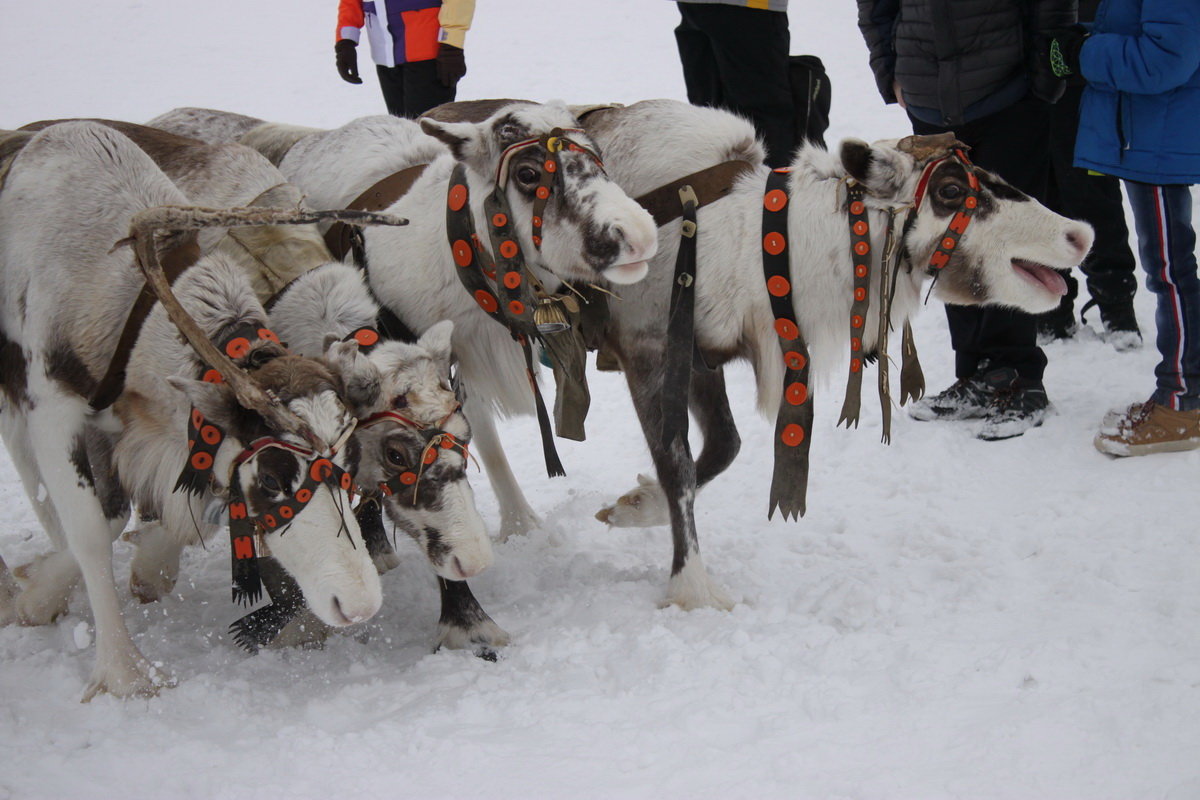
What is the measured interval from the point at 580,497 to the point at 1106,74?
2.87m

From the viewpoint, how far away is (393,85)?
6508mm

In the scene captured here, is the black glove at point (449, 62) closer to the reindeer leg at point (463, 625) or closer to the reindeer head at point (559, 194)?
the reindeer head at point (559, 194)

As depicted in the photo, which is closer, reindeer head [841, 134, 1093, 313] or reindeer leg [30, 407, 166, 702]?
reindeer leg [30, 407, 166, 702]

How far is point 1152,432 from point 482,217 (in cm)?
297

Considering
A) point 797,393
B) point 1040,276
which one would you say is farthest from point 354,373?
point 1040,276

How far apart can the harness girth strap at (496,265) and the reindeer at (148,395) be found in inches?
24.5

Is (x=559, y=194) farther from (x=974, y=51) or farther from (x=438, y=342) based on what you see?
(x=974, y=51)

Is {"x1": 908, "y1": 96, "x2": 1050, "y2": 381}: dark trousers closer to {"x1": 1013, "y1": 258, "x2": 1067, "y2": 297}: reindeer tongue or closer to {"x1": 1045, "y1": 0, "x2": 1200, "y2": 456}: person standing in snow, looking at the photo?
{"x1": 1045, "y1": 0, "x2": 1200, "y2": 456}: person standing in snow

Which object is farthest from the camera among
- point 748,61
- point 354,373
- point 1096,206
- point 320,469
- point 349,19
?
point 349,19

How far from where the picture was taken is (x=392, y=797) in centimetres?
254

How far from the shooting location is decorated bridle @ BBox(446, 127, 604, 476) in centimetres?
329

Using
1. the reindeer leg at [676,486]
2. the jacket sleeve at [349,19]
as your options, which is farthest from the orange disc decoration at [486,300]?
the jacket sleeve at [349,19]

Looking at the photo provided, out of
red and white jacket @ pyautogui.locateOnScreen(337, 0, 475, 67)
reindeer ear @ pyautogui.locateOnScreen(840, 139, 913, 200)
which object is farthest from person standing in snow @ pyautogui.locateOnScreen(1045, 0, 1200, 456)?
red and white jacket @ pyautogui.locateOnScreen(337, 0, 475, 67)

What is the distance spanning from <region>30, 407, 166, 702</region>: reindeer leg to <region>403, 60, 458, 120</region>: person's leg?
360 cm
